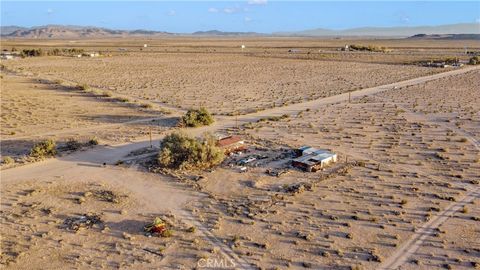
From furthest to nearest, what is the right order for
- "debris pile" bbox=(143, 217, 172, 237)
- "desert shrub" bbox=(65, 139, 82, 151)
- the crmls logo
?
"desert shrub" bbox=(65, 139, 82, 151)
"debris pile" bbox=(143, 217, 172, 237)
the crmls logo

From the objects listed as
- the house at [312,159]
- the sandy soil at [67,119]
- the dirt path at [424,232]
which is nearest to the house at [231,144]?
the house at [312,159]

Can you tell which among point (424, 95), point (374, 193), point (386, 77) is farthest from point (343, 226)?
point (386, 77)

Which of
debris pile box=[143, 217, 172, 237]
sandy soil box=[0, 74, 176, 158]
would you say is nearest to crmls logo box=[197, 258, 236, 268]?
debris pile box=[143, 217, 172, 237]

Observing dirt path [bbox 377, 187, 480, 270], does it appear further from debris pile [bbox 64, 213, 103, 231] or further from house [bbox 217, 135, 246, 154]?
house [bbox 217, 135, 246, 154]

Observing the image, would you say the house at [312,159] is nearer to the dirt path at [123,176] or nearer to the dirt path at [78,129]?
the dirt path at [123,176]

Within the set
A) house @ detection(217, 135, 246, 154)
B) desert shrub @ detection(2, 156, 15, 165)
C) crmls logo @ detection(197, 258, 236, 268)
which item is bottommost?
crmls logo @ detection(197, 258, 236, 268)

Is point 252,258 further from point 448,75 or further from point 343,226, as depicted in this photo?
point 448,75
